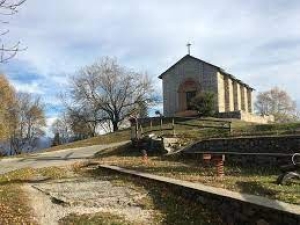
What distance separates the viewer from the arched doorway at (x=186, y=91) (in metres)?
53.0

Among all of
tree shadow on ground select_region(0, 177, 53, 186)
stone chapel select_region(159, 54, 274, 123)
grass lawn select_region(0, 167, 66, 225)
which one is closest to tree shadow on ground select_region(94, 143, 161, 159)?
grass lawn select_region(0, 167, 66, 225)

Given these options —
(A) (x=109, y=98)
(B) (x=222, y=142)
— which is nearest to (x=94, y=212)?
(B) (x=222, y=142)

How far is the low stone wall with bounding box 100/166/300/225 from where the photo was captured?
9.05 metres

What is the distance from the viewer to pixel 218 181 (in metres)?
14.5

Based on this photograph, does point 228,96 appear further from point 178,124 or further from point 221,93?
point 178,124

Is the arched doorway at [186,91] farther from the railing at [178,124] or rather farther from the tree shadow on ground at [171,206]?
the tree shadow on ground at [171,206]

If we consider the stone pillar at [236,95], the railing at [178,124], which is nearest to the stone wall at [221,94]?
the stone pillar at [236,95]

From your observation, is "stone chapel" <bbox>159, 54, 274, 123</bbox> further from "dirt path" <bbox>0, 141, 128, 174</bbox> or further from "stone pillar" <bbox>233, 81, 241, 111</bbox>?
"dirt path" <bbox>0, 141, 128, 174</bbox>

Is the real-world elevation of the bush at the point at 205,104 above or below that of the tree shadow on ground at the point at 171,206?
above

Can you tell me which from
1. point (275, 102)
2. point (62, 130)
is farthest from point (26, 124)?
point (275, 102)

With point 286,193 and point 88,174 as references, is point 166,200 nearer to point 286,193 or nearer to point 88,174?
point 286,193

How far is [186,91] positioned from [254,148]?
1232 inches

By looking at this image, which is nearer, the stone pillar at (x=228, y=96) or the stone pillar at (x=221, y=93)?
the stone pillar at (x=221, y=93)

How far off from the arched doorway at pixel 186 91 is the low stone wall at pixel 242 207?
4000 centimetres
